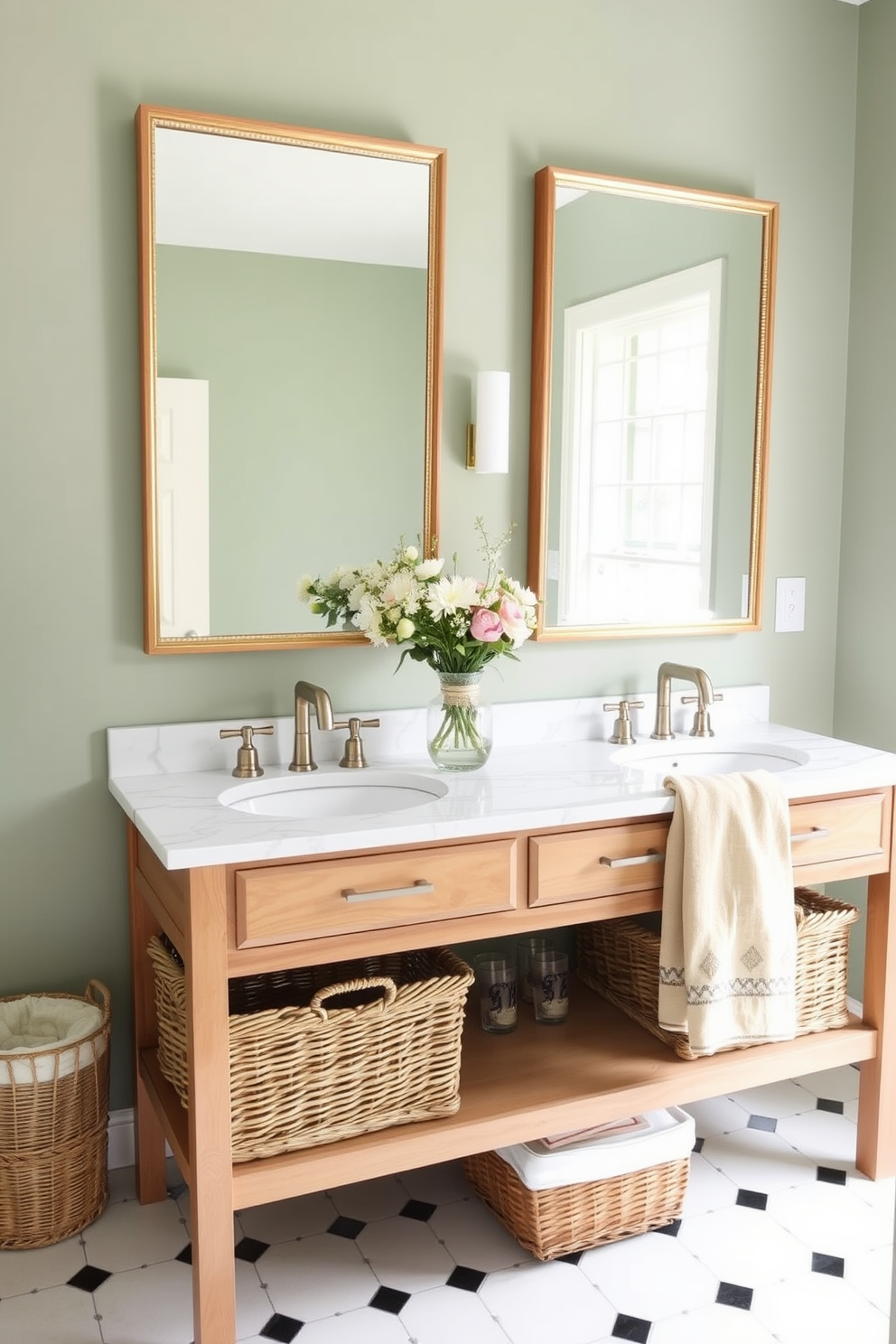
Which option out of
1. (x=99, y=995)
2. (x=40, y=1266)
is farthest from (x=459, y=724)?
(x=40, y=1266)

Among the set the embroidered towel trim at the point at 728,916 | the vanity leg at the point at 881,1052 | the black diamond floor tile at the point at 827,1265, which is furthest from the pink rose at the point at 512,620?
the black diamond floor tile at the point at 827,1265

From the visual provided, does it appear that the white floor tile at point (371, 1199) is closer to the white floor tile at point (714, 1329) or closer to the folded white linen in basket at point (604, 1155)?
the folded white linen in basket at point (604, 1155)

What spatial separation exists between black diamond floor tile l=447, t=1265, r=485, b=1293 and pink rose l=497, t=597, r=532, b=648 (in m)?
1.12

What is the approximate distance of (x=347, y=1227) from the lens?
7.35ft

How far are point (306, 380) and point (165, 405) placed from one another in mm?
278

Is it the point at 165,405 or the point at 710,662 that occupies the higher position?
the point at 165,405

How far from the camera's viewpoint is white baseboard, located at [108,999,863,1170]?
7.88 ft

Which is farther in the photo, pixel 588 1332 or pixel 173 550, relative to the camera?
pixel 173 550

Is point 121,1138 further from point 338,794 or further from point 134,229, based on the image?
point 134,229

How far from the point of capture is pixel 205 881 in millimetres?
1754

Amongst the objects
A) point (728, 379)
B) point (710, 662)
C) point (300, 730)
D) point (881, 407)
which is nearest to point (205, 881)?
point (300, 730)

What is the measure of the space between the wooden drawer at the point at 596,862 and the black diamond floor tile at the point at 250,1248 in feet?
2.73

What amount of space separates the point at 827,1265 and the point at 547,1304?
523 mm

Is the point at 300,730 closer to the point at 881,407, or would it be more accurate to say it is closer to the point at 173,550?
the point at 173,550
